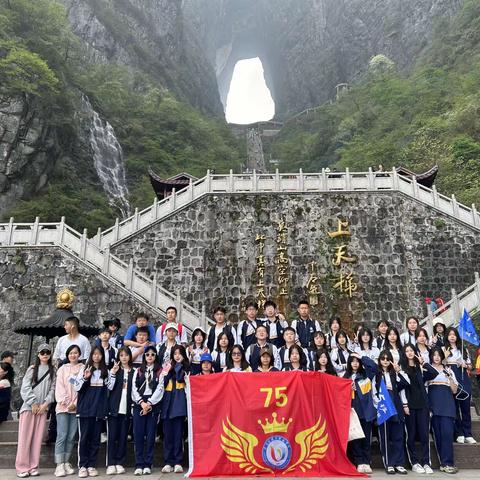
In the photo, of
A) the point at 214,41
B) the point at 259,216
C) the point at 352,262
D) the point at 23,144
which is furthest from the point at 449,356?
the point at 214,41

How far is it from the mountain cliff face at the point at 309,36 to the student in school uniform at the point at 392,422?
46369 mm

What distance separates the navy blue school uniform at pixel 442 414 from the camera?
548cm

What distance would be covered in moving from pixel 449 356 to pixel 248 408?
3118mm

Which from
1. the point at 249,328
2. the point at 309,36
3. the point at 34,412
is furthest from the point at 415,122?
the point at 309,36

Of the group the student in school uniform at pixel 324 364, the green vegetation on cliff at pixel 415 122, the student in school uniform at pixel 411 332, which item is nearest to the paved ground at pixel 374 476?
the student in school uniform at pixel 324 364

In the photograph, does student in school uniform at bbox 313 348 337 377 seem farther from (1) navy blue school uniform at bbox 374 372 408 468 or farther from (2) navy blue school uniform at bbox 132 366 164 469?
(2) navy blue school uniform at bbox 132 366 164 469

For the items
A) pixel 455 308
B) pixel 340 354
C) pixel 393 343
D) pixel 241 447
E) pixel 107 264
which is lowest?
pixel 241 447

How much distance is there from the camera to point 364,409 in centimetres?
551

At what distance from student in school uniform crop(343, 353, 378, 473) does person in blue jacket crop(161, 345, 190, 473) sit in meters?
2.16

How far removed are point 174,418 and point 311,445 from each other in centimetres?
175

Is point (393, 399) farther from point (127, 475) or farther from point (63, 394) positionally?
point (63, 394)

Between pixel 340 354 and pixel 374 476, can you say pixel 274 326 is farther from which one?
pixel 374 476

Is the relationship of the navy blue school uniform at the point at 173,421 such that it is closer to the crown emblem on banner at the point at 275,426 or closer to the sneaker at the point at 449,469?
the crown emblem on banner at the point at 275,426

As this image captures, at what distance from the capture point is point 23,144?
2209 cm
